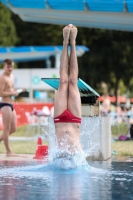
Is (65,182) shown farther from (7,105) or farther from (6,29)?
(6,29)

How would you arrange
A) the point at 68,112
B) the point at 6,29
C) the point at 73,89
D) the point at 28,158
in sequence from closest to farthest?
the point at 68,112 < the point at 73,89 < the point at 28,158 < the point at 6,29

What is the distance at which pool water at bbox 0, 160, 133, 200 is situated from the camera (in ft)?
20.6

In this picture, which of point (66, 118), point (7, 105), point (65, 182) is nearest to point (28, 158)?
point (7, 105)

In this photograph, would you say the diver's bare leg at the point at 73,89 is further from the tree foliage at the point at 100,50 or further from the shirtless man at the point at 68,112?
the tree foliage at the point at 100,50

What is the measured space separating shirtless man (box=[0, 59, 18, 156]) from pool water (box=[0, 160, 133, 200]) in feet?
8.24

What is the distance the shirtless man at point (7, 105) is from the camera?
39.8ft

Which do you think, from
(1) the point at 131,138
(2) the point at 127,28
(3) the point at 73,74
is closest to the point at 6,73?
(3) the point at 73,74

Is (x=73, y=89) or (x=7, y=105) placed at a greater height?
(x=7, y=105)

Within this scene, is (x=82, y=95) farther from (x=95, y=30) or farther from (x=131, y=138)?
(x=95, y=30)

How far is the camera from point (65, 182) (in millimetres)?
7289

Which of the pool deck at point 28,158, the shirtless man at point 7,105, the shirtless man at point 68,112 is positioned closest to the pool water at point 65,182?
the shirtless man at point 68,112

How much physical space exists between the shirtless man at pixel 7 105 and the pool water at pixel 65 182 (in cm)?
251

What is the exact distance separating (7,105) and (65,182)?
5.07 m

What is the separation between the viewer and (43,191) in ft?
21.5
